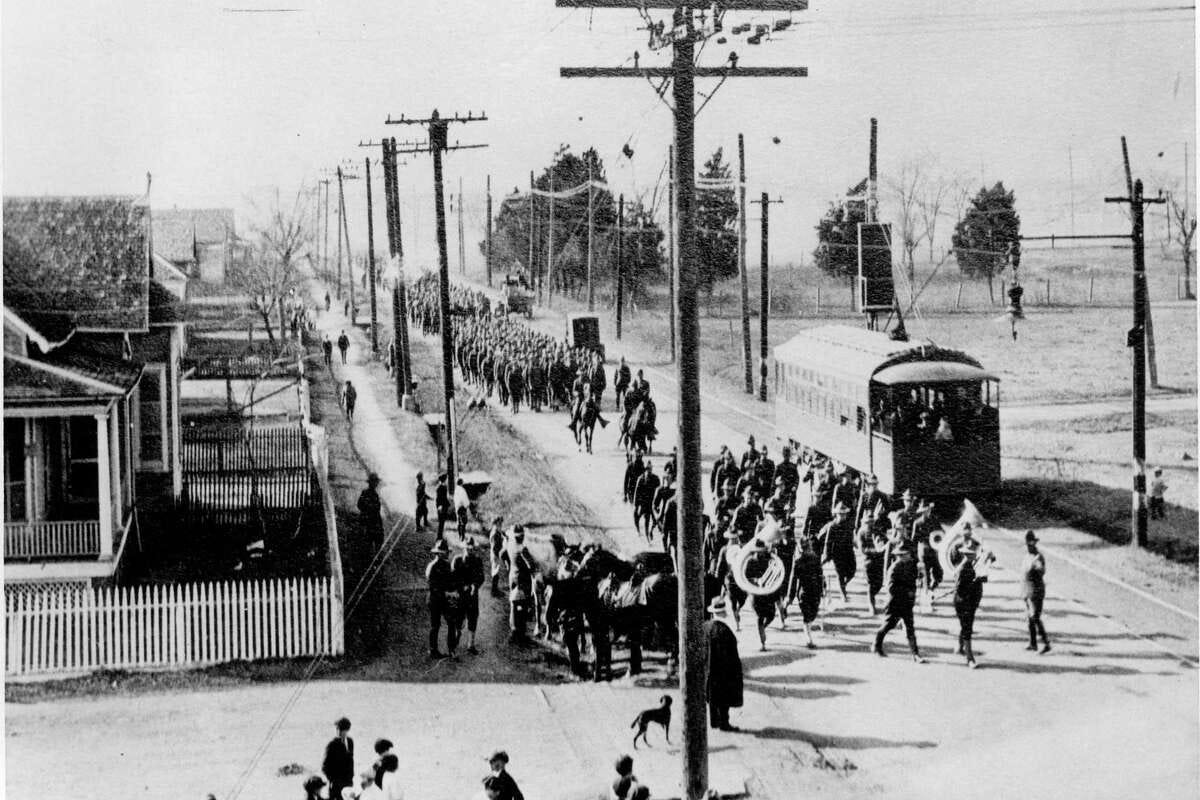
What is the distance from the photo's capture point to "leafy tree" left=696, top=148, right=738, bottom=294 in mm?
24547

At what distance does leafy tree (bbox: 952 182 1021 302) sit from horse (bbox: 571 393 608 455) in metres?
7.31

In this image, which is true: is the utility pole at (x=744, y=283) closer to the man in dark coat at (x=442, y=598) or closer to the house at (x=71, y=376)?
the house at (x=71, y=376)

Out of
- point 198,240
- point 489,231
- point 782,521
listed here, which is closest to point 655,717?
point 782,521

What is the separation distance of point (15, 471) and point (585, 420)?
28.3 ft

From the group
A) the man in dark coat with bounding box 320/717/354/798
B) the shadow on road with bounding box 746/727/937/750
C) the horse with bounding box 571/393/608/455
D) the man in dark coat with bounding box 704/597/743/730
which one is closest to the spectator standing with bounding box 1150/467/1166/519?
the shadow on road with bounding box 746/727/937/750

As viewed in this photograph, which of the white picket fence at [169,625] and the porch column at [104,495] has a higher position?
the porch column at [104,495]

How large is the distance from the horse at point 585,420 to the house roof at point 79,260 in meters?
6.98

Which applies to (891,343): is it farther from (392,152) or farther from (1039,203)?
(392,152)

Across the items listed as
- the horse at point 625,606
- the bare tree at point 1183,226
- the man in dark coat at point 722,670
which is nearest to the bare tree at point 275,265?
the horse at point 625,606

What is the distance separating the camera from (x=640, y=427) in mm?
19391

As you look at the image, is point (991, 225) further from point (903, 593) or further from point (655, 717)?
point (655, 717)

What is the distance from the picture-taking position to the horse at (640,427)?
19.3 meters

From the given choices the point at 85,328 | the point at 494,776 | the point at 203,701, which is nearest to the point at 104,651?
the point at 203,701

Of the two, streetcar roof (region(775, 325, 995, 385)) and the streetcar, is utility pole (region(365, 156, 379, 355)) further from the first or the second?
the streetcar
